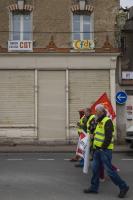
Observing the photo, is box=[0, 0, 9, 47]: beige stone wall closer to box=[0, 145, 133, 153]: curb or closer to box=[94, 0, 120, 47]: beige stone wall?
box=[94, 0, 120, 47]: beige stone wall

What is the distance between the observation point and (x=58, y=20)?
87.8 ft

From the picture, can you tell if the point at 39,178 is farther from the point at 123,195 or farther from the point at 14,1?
the point at 14,1

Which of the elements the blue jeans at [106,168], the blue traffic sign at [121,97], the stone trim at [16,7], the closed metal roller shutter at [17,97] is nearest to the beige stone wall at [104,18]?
the blue traffic sign at [121,97]

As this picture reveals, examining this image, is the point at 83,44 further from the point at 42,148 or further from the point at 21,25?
the point at 42,148

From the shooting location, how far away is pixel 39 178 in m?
13.6

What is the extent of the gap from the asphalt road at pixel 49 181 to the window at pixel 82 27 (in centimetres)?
1006

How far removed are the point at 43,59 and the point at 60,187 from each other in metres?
14.7

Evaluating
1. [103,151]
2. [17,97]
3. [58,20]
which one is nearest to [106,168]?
[103,151]

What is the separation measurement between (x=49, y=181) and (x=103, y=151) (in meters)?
2.25

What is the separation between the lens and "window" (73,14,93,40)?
1057 inches

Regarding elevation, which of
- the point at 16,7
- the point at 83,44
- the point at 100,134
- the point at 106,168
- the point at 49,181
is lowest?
the point at 49,181

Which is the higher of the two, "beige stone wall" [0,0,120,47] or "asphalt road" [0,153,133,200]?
"beige stone wall" [0,0,120,47]

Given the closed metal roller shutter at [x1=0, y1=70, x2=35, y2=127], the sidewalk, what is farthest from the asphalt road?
the closed metal roller shutter at [x1=0, y1=70, x2=35, y2=127]

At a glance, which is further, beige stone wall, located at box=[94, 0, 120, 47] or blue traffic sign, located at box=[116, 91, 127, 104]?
beige stone wall, located at box=[94, 0, 120, 47]
